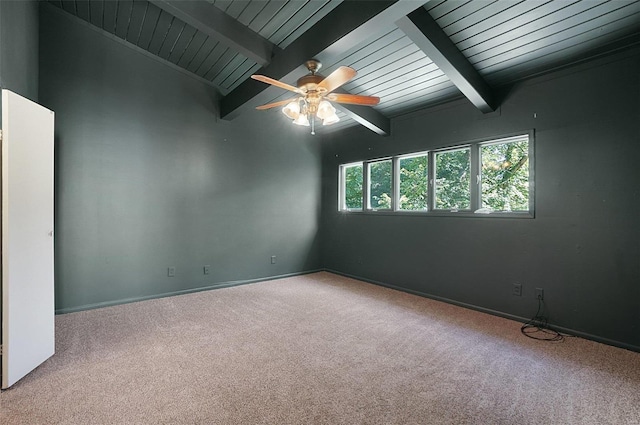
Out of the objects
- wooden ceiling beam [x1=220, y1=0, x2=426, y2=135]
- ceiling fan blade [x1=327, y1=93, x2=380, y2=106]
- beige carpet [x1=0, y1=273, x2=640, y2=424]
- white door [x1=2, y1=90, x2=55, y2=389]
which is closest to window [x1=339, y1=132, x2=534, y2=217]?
beige carpet [x1=0, y1=273, x2=640, y2=424]

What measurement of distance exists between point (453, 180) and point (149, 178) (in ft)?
13.1

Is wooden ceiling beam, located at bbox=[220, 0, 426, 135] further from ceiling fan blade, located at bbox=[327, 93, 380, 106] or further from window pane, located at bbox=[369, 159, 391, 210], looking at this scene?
window pane, located at bbox=[369, 159, 391, 210]

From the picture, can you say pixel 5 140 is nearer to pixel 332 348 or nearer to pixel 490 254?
pixel 332 348

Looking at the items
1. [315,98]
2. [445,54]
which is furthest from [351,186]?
[445,54]

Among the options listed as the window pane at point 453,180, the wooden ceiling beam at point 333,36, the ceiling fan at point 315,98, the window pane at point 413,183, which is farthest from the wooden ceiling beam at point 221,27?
the window pane at point 453,180

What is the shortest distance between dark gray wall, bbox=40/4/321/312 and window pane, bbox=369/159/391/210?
139 cm

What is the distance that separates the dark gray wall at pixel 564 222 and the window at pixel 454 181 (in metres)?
0.14

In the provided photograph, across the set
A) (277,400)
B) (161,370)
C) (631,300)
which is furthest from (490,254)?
(161,370)

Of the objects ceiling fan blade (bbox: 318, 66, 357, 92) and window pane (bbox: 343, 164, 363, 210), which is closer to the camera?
ceiling fan blade (bbox: 318, 66, 357, 92)

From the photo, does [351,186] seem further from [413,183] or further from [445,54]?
[445,54]

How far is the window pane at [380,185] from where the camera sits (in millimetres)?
4820

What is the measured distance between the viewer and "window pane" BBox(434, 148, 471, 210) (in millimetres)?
3818

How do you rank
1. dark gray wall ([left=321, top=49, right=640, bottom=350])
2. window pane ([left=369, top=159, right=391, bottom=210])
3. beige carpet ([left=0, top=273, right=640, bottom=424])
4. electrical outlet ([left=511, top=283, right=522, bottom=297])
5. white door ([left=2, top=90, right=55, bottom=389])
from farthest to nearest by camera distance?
window pane ([left=369, top=159, right=391, bottom=210])
electrical outlet ([left=511, top=283, right=522, bottom=297])
dark gray wall ([left=321, top=49, right=640, bottom=350])
white door ([left=2, top=90, right=55, bottom=389])
beige carpet ([left=0, top=273, right=640, bottom=424])

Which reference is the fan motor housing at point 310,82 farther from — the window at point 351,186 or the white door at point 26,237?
the window at point 351,186
